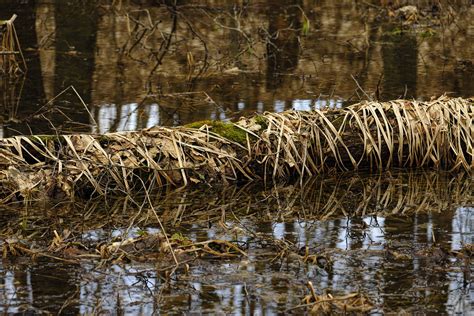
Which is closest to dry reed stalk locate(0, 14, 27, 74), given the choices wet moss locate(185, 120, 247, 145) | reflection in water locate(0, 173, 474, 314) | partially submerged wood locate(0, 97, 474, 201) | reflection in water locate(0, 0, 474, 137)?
reflection in water locate(0, 0, 474, 137)

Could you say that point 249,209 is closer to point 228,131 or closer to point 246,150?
point 246,150

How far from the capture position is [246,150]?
29.6 ft

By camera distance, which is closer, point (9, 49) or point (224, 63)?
point (9, 49)

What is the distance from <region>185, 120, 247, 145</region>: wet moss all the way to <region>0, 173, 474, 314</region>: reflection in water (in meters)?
0.43

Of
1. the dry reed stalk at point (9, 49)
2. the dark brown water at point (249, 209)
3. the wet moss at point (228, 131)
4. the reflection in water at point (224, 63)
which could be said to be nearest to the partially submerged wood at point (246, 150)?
the wet moss at point (228, 131)

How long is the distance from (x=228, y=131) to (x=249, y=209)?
3.64 ft

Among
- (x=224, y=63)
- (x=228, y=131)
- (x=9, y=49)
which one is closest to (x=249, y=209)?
(x=228, y=131)

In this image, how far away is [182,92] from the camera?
1304cm

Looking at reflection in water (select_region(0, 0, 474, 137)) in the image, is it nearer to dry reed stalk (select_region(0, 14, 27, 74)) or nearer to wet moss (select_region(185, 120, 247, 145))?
dry reed stalk (select_region(0, 14, 27, 74))

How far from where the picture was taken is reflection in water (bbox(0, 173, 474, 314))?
593 cm

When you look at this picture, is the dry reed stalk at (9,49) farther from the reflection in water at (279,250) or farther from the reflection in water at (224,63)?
the reflection in water at (279,250)

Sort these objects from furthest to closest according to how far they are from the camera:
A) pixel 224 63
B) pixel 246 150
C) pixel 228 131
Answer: pixel 224 63 → pixel 228 131 → pixel 246 150

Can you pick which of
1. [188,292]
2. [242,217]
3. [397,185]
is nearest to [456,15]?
[397,185]

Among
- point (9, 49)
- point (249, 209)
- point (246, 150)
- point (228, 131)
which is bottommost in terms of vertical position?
point (249, 209)
